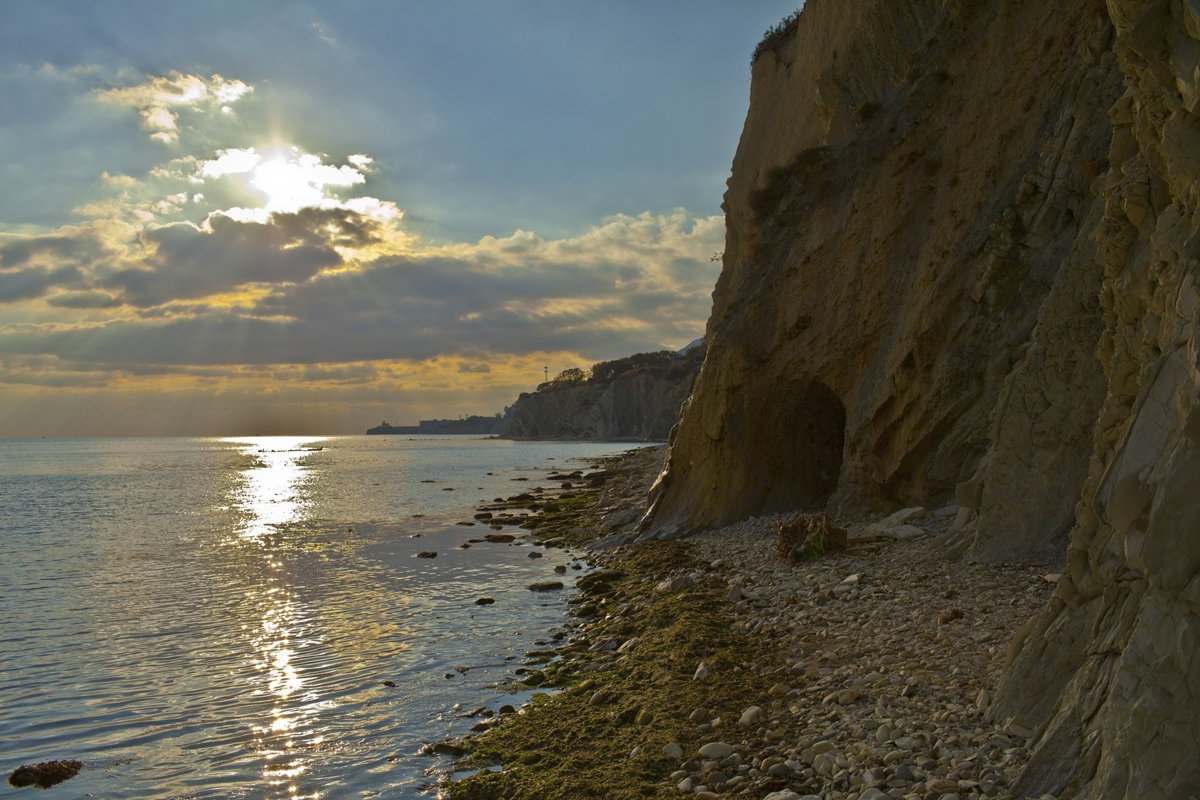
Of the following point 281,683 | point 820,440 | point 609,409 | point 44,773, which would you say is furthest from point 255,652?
point 609,409

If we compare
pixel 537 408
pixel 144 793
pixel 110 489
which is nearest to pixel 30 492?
pixel 110 489

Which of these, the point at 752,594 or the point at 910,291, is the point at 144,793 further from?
the point at 910,291

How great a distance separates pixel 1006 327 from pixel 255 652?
14523 mm

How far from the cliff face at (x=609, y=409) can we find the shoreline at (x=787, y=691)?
84314 mm

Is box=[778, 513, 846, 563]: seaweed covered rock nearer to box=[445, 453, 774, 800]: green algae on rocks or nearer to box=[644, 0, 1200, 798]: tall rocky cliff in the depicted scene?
box=[445, 453, 774, 800]: green algae on rocks

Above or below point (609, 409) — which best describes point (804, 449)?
below

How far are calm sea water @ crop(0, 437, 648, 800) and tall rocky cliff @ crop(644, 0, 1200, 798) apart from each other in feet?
19.2

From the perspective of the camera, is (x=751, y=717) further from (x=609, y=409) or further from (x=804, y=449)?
(x=609, y=409)

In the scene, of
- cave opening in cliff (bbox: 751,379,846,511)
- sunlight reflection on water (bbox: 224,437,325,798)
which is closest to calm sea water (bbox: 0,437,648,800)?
sunlight reflection on water (bbox: 224,437,325,798)

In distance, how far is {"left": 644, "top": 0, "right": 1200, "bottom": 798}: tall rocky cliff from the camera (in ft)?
15.0

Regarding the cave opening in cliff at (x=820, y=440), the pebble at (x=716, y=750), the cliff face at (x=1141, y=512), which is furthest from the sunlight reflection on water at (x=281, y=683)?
the cave opening in cliff at (x=820, y=440)

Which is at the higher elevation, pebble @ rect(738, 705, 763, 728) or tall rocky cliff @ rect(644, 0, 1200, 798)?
tall rocky cliff @ rect(644, 0, 1200, 798)

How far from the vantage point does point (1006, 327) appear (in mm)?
14867

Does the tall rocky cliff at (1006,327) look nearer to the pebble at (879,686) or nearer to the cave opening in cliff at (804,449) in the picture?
the cave opening in cliff at (804,449)
